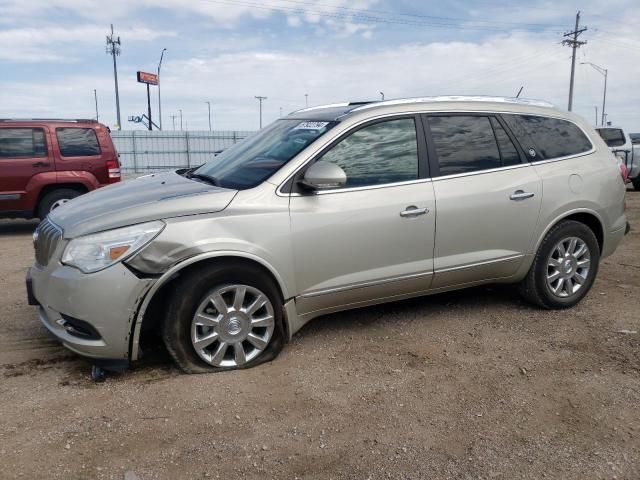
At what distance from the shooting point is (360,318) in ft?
14.7

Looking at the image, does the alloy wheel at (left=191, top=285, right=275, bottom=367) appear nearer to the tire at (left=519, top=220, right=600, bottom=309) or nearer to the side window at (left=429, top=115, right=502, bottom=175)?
the side window at (left=429, top=115, right=502, bottom=175)

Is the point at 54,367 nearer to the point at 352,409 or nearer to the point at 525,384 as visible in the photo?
the point at 352,409

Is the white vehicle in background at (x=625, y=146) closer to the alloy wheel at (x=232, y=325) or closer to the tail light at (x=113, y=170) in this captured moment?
the tail light at (x=113, y=170)

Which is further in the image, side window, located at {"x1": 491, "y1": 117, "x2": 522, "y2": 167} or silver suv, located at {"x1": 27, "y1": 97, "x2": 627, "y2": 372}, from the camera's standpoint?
side window, located at {"x1": 491, "y1": 117, "x2": 522, "y2": 167}

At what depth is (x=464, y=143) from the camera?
417 cm

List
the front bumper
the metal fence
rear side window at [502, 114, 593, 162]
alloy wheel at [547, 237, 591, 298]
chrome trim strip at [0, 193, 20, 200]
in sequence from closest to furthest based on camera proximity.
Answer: the front bumper → rear side window at [502, 114, 593, 162] → alloy wheel at [547, 237, 591, 298] → chrome trim strip at [0, 193, 20, 200] → the metal fence

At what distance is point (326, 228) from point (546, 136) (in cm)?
218

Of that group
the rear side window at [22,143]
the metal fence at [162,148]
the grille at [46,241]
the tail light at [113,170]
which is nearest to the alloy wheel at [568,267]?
the grille at [46,241]

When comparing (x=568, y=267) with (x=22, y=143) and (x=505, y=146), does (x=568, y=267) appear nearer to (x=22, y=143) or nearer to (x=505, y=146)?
(x=505, y=146)

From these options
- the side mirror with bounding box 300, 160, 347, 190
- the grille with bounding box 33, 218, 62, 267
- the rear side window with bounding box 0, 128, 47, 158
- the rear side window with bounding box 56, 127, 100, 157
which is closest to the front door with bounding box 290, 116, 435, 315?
the side mirror with bounding box 300, 160, 347, 190

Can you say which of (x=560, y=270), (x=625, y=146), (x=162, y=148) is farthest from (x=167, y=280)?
(x=162, y=148)

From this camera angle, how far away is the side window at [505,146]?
430cm

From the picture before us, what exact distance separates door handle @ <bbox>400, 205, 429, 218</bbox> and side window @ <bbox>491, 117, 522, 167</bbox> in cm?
92

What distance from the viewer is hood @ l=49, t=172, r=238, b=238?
3.27 metres
